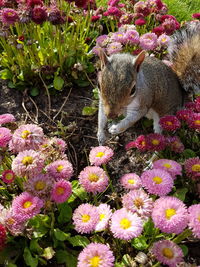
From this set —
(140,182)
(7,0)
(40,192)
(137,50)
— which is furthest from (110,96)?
(7,0)

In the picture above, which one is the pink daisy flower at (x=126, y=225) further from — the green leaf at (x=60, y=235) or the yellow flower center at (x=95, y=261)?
the green leaf at (x=60, y=235)

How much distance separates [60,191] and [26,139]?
249mm

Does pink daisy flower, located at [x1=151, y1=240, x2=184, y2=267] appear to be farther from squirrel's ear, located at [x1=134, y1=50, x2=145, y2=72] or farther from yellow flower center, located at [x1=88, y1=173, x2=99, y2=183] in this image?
squirrel's ear, located at [x1=134, y1=50, x2=145, y2=72]

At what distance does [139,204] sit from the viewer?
3.50ft

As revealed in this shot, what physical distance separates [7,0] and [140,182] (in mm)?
1437

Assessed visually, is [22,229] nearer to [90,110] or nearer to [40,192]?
[40,192]

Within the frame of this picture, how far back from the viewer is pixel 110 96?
1.54 meters

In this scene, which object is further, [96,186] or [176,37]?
[176,37]

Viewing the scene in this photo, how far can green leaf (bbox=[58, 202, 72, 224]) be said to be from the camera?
1375 mm

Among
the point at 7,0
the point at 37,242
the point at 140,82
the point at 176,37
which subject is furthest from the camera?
the point at 176,37

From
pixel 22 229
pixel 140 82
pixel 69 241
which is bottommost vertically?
pixel 69 241

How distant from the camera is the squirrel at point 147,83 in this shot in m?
1.55

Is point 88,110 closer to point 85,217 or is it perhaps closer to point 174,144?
point 174,144

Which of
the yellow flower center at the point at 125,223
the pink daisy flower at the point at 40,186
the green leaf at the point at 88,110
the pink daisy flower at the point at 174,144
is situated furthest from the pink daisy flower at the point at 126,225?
the green leaf at the point at 88,110
